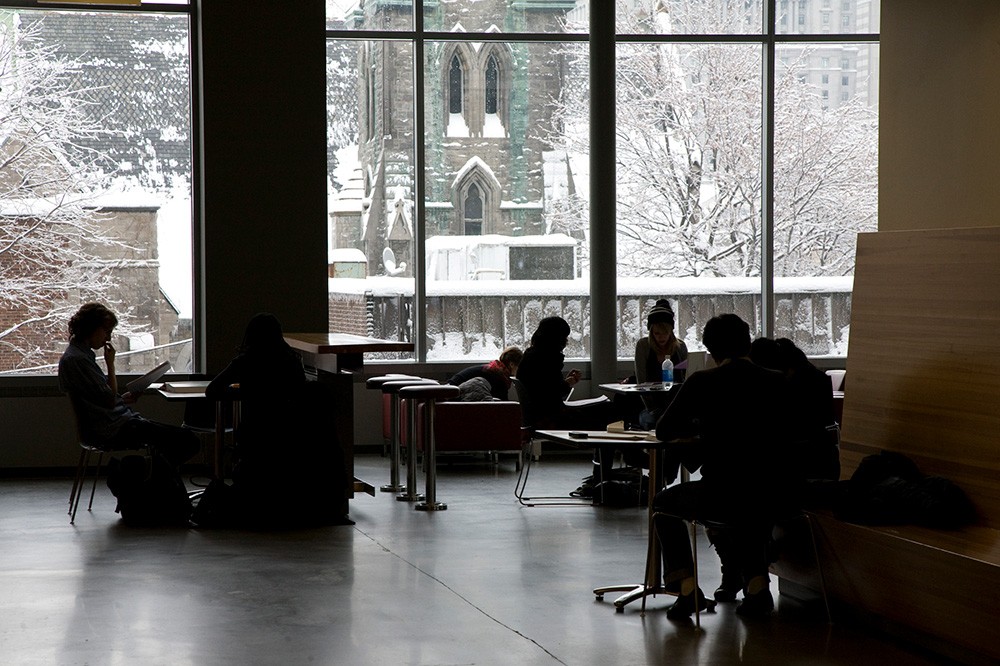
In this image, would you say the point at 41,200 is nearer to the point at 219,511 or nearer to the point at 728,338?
the point at 219,511

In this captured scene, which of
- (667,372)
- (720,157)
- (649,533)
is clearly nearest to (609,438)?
(649,533)

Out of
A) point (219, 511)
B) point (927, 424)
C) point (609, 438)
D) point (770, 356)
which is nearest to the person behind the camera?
point (927, 424)

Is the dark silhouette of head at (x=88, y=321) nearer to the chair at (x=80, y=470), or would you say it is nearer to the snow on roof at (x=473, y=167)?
the chair at (x=80, y=470)

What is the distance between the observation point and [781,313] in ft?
40.2

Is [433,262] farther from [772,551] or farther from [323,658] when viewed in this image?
[323,658]

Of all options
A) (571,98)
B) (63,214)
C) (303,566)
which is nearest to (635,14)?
(571,98)

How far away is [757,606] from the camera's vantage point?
5344 millimetres

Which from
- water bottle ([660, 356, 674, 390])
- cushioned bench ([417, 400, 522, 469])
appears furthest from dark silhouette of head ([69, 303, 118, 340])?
water bottle ([660, 356, 674, 390])

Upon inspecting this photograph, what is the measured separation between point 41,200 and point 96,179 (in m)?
0.49

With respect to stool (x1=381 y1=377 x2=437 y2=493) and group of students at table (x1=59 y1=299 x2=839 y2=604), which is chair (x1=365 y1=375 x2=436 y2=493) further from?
group of students at table (x1=59 y1=299 x2=839 y2=604)

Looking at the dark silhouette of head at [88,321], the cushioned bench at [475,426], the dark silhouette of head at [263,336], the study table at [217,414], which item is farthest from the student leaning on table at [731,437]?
the cushioned bench at [475,426]

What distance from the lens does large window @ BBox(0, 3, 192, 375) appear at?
10.6 metres

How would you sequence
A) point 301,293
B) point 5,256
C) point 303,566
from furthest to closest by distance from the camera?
1. point 5,256
2. point 301,293
3. point 303,566

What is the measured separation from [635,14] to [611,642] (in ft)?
26.9
